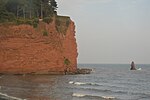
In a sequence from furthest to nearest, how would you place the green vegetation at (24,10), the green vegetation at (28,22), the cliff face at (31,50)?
1. the green vegetation at (24,10)
2. the green vegetation at (28,22)
3. the cliff face at (31,50)

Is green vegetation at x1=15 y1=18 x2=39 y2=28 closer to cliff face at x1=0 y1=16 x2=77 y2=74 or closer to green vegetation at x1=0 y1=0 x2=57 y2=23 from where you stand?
green vegetation at x1=0 y1=0 x2=57 y2=23

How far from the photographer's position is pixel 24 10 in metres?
72.2

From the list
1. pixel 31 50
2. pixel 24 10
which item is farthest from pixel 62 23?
pixel 31 50

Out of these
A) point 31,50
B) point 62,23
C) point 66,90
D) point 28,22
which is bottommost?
point 66,90

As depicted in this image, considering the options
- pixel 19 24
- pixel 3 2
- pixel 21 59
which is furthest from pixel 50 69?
pixel 3 2

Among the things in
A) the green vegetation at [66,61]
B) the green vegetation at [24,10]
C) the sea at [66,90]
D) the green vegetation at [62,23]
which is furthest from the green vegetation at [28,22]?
the sea at [66,90]

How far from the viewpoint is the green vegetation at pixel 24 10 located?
64.2 meters

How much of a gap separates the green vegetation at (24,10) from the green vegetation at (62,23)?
2629 millimetres

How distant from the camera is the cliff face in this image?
198 feet

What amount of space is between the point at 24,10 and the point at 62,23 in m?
9.20

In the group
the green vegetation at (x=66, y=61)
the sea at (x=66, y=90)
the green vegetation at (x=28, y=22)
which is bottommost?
the sea at (x=66, y=90)

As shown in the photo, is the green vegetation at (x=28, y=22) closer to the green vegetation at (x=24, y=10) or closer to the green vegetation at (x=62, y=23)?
the green vegetation at (x=24, y=10)

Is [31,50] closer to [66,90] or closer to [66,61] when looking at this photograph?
[66,61]

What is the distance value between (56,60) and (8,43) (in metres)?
9.91
